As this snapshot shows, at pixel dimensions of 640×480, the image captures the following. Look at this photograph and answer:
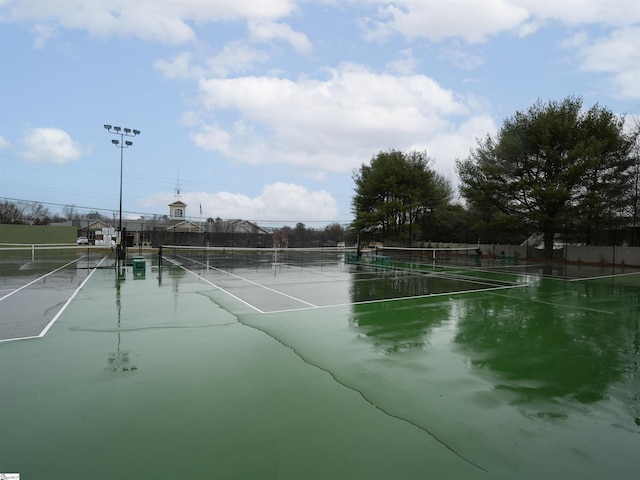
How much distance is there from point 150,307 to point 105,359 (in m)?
3.46

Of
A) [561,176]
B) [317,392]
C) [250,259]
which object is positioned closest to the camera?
[317,392]

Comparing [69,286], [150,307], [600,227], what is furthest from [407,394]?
[600,227]

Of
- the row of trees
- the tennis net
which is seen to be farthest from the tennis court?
the row of trees

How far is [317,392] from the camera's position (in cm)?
393

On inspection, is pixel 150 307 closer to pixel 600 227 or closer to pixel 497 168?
pixel 497 168

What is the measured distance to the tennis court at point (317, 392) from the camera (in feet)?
9.11

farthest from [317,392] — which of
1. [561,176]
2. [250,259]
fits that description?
[561,176]

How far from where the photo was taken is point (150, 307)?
26.8 feet

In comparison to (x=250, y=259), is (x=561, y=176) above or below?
above

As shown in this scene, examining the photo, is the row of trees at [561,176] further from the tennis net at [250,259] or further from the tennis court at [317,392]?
the tennis court at [317,392]

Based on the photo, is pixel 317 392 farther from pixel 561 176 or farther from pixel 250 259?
pixel 561 176

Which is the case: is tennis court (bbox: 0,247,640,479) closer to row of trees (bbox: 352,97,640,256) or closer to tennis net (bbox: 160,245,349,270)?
tennis net (bbox: 160,245,349,270)

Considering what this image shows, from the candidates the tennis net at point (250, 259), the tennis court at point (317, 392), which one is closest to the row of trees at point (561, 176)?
the tennis net at point (250, 259)

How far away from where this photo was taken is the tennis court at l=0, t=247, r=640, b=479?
278 cm
